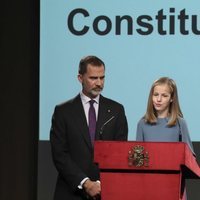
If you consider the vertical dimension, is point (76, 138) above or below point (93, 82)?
below

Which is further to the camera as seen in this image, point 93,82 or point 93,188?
point 93,82

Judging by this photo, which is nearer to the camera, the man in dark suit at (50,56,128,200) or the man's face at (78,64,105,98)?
the man in dark suit at (50,56,128,200)

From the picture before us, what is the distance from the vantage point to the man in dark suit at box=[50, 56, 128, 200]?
13.5 ft

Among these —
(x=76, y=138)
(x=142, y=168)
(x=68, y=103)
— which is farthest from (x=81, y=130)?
(x=142, y=168)

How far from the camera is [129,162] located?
267cm

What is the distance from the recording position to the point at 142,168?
2.66 m
